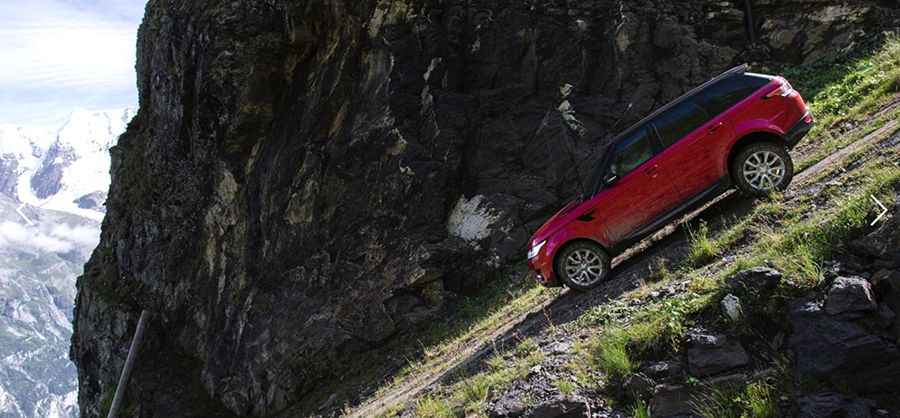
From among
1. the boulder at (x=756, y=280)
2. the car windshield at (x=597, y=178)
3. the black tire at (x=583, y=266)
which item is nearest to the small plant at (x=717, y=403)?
the boulder at (x=756, y=280)

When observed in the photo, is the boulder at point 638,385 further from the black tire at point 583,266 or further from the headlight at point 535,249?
the headlight at point 535,249

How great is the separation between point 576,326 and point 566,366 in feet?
4.56

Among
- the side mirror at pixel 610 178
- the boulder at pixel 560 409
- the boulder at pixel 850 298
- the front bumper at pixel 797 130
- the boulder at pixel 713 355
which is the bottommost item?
the boulder at pixel 560 409

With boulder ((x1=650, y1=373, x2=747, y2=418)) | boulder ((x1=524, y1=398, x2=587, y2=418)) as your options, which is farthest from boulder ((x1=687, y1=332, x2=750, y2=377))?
boulder ((x1=524, y1=398, x2=587, y2=418))

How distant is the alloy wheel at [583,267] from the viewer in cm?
1098

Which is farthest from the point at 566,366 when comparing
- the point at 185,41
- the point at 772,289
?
the point at 185,41

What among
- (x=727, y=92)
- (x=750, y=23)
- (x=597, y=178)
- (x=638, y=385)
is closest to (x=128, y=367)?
(x=597, y=178)

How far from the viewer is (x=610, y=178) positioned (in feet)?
35.1

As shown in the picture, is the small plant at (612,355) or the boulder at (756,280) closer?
the boulder at (756,280)

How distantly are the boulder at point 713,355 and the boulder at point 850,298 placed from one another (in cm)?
82

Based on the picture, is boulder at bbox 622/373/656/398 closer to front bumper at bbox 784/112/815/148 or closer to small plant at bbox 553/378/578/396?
small plant at bbox 553/378/578/396

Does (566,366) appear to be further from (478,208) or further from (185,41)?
(185,41)

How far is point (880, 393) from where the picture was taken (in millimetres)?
5043

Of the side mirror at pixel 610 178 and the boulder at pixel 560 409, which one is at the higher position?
the side mirror at pixel 610 178
